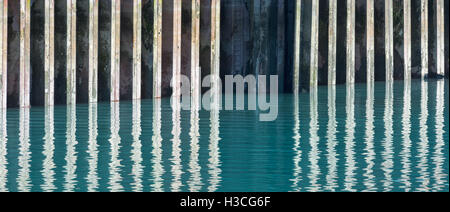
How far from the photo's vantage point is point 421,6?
1145 inches

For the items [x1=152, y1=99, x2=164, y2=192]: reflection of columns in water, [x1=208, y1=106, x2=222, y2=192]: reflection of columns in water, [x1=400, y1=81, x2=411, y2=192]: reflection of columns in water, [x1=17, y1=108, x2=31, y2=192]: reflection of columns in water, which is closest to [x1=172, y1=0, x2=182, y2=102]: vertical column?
[x1=152, y1=99, x2=164, y2=192]: reflection of columns in water

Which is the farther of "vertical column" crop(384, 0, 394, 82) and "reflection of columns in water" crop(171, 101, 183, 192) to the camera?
"vertical column" crop(384, 0, 394, 82)

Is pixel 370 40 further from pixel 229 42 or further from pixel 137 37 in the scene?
pixel 137 37

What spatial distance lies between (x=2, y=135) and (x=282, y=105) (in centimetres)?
639

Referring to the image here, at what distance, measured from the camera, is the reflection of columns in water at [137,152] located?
13282 millimetres

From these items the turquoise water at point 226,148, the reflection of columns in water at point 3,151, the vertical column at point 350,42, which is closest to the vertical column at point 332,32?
the vertical column at point 350,42

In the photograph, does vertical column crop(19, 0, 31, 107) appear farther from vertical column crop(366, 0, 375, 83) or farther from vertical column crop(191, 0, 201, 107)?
vertical column crop(366, 0, 375, 83)

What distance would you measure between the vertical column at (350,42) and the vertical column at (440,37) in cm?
365

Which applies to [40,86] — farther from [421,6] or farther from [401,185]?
[421,6]

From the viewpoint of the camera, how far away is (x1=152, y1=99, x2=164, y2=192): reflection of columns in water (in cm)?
1321

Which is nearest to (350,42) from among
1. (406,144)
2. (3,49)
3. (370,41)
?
(370,41)

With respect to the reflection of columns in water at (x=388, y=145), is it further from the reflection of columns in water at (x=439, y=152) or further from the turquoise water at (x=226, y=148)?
the reflection of columns in water at (x=439, y=152)

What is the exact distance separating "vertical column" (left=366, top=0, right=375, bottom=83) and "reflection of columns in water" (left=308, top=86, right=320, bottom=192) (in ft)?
12.4

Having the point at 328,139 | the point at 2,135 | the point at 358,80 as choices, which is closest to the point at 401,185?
the point at 328,139
